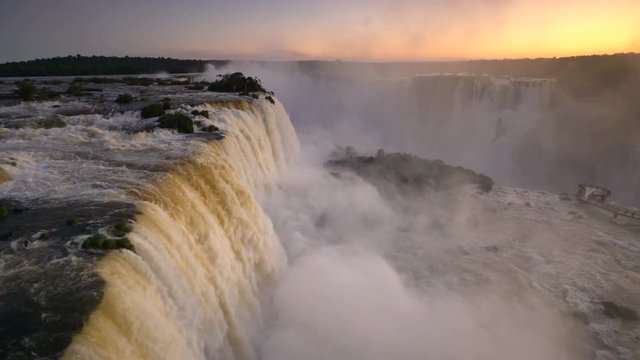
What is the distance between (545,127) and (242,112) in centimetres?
4739

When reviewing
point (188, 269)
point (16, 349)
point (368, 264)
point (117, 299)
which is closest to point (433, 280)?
point (368, 264)

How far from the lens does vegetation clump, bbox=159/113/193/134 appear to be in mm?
20031

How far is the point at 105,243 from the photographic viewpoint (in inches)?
353

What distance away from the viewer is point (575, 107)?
189 ft

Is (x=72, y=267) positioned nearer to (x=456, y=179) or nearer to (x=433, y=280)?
(x=433, y=280)

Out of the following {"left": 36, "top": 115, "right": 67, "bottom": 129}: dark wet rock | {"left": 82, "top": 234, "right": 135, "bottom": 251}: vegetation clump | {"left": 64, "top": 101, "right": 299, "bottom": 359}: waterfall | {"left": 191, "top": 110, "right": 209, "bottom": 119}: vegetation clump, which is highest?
{"left": 191, "top": 110, "right": 209, "bottom": 119}: vegetation clump

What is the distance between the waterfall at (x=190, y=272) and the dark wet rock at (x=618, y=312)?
49.1 feet

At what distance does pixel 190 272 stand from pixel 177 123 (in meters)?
11.3

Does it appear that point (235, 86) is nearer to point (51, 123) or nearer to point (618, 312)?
point (51, 123)

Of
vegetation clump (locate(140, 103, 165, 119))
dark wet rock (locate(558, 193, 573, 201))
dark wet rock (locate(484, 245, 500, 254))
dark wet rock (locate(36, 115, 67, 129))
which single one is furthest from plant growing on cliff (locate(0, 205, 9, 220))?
dark wet rock (locate(558, 193, 573, 201))

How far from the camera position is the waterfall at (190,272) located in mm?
7652

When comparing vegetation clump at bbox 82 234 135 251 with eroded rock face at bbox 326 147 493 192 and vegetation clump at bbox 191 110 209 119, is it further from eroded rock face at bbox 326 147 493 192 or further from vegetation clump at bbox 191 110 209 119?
eroded rock face at bbox 326 147 493 192

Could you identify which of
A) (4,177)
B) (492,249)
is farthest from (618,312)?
(4,177)

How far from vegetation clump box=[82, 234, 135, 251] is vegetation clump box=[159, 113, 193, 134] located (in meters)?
11.4
